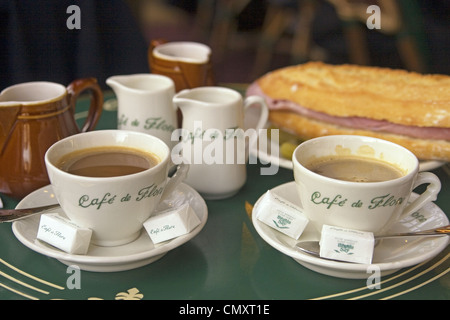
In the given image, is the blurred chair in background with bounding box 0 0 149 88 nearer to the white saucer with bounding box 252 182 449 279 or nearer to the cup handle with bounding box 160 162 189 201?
the cup handle with bounding box 160 162 189 201

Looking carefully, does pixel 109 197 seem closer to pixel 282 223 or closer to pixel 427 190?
pixel 282 223

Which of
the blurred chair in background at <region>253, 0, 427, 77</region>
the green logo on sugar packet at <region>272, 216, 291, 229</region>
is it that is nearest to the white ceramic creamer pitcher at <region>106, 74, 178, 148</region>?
the green logo on sugar packet at <region>272, 216, 291, 229</region>

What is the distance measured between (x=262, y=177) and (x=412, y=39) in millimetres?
1903

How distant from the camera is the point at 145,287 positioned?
900 mm

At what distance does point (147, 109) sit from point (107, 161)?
25 centimetres

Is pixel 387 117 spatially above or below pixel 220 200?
above

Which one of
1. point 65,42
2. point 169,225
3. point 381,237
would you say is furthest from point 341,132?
point 65,42

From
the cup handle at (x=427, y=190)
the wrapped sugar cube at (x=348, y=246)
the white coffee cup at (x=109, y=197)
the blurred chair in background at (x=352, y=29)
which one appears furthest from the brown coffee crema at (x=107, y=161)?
the blurred chair in background at (x=352, y=29)

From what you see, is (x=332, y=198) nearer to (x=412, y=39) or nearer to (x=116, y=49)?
(x=116, y=49)

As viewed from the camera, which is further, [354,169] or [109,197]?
[354,169]

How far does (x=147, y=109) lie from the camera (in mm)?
1226
